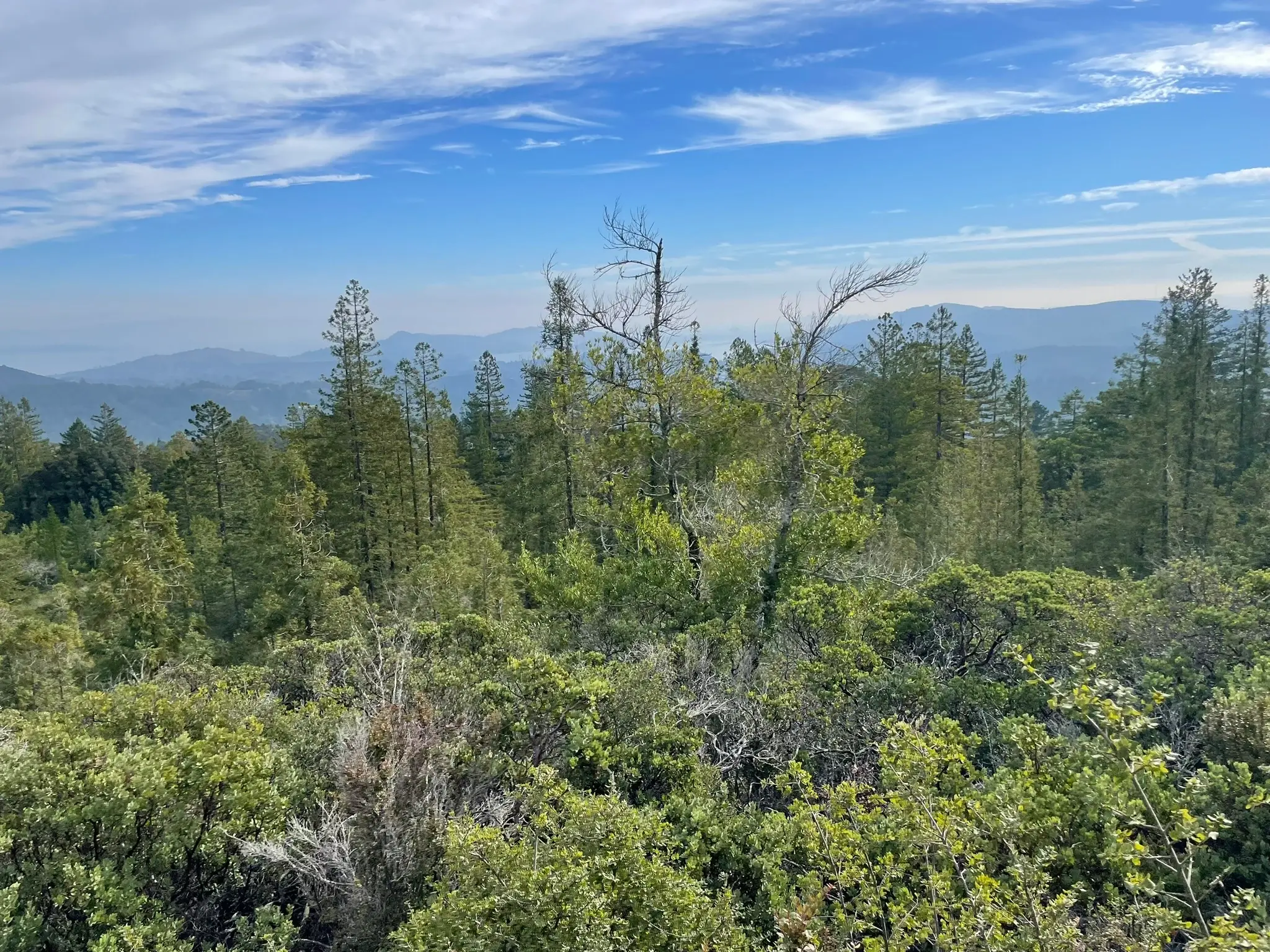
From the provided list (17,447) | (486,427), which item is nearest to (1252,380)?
(486,427)

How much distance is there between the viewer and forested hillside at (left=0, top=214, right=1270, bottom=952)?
15.3 feet

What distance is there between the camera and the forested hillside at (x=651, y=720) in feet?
15.3

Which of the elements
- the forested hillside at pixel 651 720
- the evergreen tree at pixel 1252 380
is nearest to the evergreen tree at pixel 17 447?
the forested hillside at pixel 651 720

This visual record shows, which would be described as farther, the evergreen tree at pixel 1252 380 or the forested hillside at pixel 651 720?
the evergreen tree at pixel 1252 380

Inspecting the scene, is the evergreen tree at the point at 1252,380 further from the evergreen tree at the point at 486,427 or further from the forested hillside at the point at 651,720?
the evergreen tree at the point at 486,427

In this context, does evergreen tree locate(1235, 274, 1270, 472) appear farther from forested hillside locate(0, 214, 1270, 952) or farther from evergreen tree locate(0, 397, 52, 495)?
evergreen tree locate(0, 397, 52, 495)

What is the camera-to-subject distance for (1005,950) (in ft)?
12.4

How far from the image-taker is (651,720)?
7.81 meters

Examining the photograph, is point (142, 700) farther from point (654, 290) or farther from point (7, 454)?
point (7, 454)

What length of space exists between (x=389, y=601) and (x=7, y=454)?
54.6 m

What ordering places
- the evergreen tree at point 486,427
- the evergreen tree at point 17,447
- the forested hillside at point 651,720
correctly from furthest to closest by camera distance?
1. the evergreen tree at point 17,447
2. the evergreen tree at point 486,427
3. the forested hillside at point 651,720

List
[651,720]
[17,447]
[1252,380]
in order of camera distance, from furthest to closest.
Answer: [17,447] < [1252,380] < [651,720]

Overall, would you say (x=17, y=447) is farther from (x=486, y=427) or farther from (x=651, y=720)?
(x=651, y=720)

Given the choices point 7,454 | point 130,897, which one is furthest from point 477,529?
point 7,454
